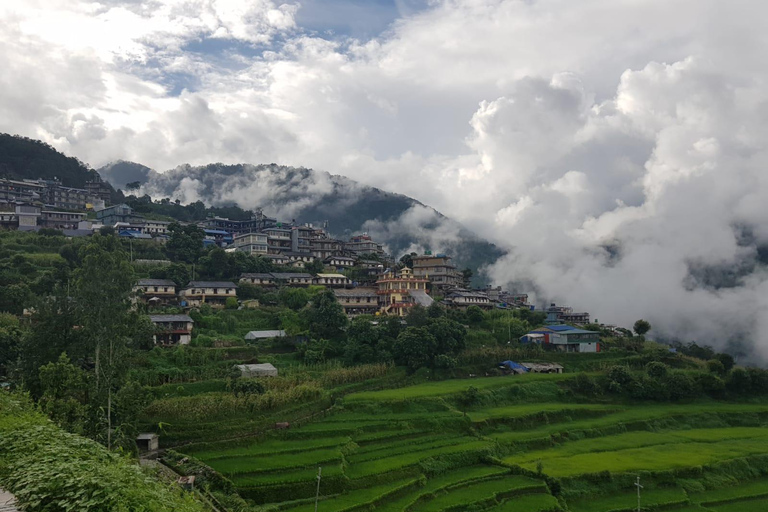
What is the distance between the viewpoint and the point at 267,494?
27.6m

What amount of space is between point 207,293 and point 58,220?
36.9m

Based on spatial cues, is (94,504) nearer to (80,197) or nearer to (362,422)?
(362,422)

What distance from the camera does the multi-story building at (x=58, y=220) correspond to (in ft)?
264

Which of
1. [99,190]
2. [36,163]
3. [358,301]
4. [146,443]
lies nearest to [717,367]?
[358,301]

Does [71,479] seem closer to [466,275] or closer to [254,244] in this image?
[254,244]

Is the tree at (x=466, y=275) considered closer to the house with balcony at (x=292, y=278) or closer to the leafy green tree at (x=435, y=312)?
the house with balcony at (x=292, y=278)

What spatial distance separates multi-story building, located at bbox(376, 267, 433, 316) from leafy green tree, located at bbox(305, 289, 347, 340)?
545 inches

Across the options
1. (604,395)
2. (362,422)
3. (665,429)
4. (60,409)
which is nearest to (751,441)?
(665,429)

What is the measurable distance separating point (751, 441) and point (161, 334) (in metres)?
47.6

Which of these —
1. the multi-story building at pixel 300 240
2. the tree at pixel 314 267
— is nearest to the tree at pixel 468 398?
the tree at pixel 314 267

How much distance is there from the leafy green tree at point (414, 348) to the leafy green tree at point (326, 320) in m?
5.93

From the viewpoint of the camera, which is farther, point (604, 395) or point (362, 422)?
point (604, 395)

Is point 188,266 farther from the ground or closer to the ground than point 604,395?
farther from the ground

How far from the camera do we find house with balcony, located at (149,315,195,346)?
155ft
